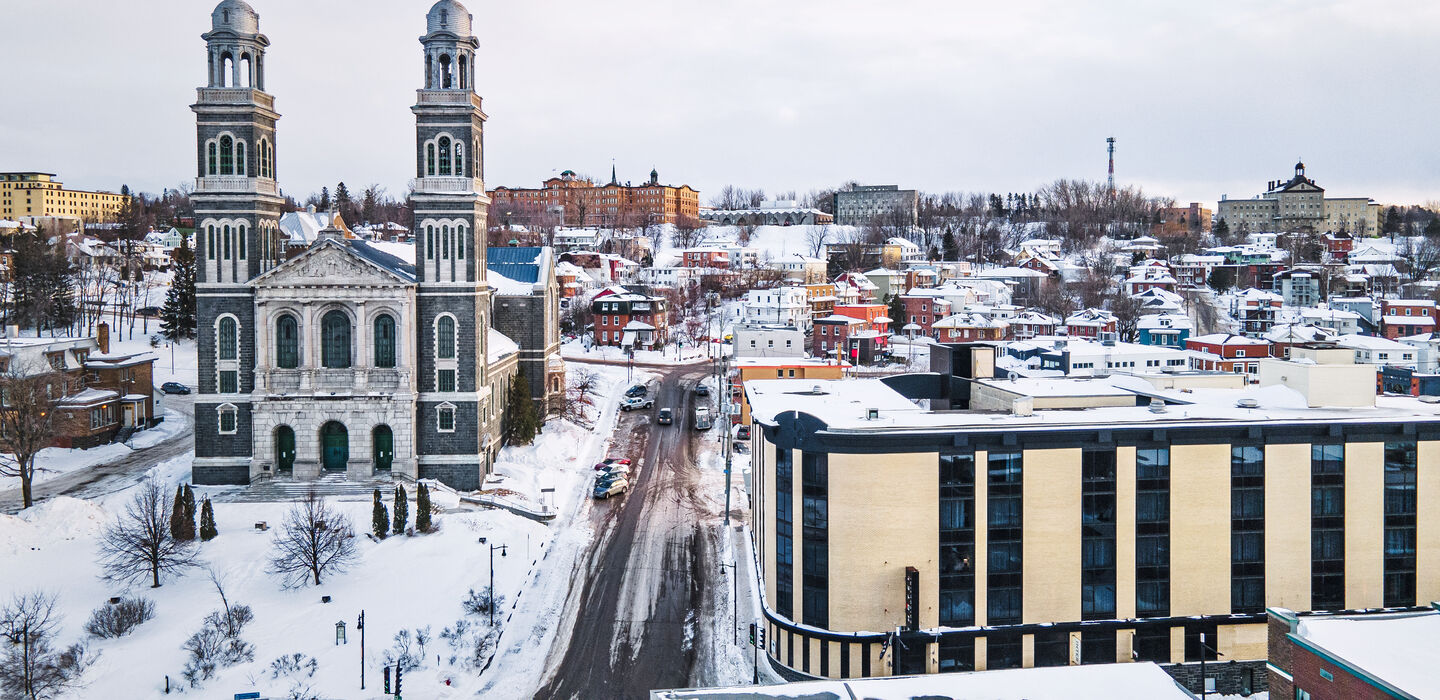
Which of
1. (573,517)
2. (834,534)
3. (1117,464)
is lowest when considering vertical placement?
(573,517)

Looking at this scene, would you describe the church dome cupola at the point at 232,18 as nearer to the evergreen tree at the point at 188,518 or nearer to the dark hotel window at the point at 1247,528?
the evergreen tree at the point at 188,518

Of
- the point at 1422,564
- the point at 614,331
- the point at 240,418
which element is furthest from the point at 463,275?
the point at 614,331

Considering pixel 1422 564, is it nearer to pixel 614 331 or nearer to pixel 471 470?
pixel 471 470

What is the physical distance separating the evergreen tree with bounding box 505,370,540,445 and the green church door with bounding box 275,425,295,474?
10.7 metres

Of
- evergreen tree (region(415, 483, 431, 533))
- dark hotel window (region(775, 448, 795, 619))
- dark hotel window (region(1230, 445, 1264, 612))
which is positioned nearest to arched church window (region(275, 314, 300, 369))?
evergreen tree (region(415, 483, 431, 533))

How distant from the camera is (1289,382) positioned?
31.8 meters

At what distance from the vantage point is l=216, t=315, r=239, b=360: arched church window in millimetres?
43656

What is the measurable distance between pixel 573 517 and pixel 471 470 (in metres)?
5.02

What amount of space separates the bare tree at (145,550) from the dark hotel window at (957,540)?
24.3 m

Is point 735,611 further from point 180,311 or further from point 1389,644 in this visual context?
point 180,311

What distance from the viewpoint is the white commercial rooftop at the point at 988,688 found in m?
19.6

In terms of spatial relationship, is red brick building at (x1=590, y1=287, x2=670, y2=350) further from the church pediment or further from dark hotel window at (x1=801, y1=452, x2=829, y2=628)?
dark hotel window at (x1=801, y1=452, x2=829, y2=628)

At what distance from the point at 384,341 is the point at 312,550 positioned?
12858 mm

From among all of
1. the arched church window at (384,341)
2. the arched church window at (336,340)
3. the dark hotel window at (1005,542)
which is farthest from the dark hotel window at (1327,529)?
the arched church window at (336,340)
